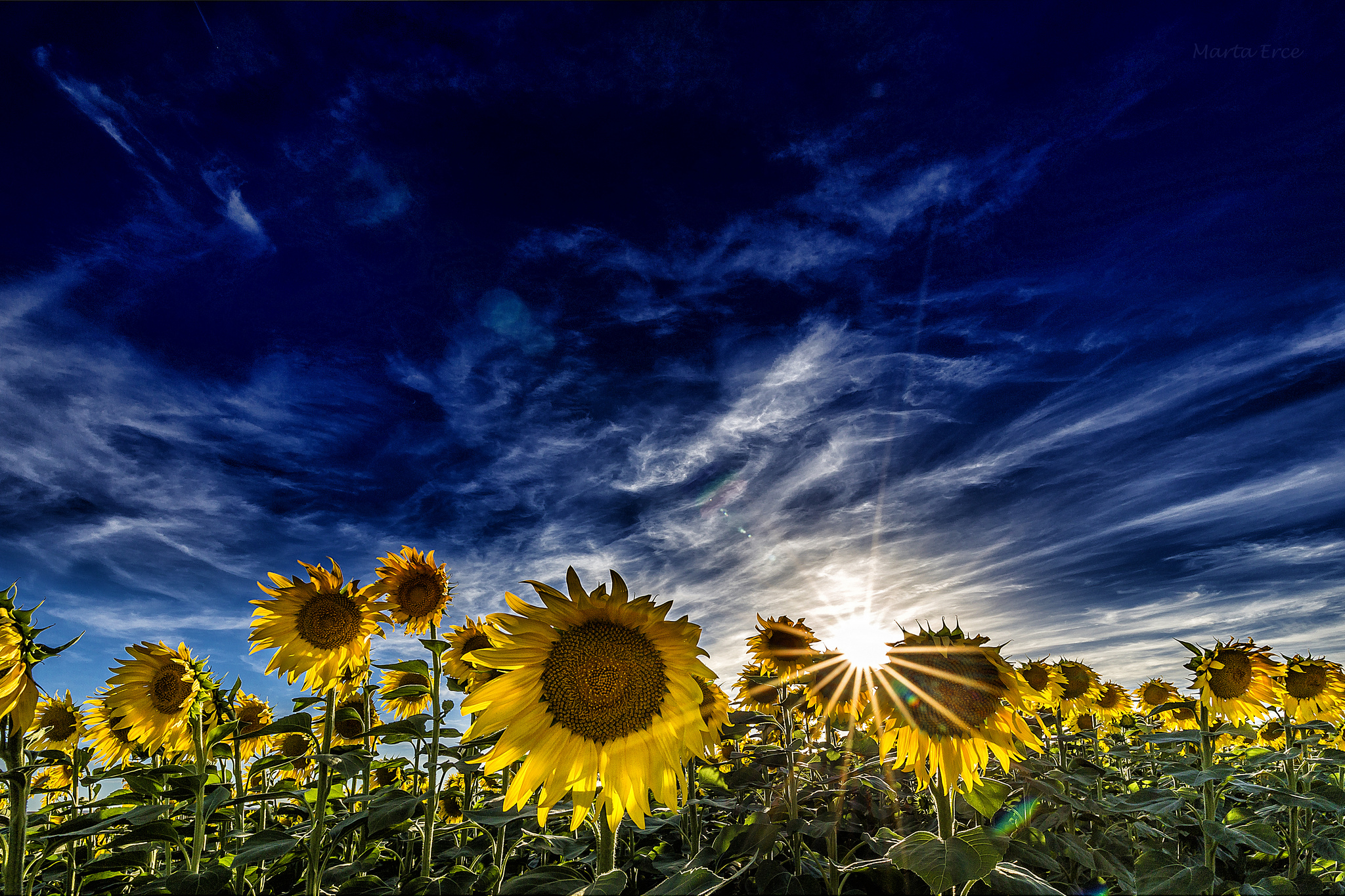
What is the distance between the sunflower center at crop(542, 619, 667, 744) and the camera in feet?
10.5

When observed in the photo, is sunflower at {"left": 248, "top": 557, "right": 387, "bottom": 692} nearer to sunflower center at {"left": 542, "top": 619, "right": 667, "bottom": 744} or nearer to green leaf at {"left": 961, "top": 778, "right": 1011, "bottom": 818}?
sunflower center at {"left": 542, "top": 619, "right": 667, "bottom": 744}

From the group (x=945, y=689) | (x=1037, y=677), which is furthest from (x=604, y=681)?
(x=1037, y=677)

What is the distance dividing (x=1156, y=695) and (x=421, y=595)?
1284cm

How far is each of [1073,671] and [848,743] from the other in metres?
6.49

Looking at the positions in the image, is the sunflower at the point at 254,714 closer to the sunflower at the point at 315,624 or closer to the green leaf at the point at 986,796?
the sunflower at the point at 315,624

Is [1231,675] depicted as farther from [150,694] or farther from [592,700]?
[150,694]

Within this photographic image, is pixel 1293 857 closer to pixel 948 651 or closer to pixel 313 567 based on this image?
pixel 948 651

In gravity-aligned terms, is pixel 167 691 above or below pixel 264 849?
above

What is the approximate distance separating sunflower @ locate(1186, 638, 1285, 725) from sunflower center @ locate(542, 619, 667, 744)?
6673 millimetres

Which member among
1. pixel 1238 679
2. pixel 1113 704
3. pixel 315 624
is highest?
pixel 315 624

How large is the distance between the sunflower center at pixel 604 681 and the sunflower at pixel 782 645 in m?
4.03

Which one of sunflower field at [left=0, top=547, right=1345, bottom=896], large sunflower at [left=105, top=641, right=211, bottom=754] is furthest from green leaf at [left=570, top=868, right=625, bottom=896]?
large sunflower at [left=105, top=641, right=211, bottom=754]

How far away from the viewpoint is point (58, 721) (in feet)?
22.1

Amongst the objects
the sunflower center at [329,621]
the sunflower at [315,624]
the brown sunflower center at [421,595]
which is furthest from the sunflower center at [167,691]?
the brown sunflower center at [421,595]
